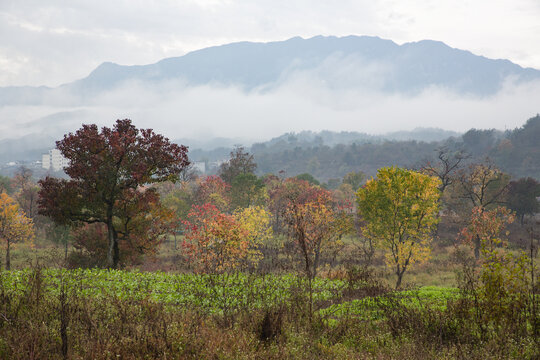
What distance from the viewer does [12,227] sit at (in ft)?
123

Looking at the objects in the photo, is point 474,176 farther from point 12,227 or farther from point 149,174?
point 12,227

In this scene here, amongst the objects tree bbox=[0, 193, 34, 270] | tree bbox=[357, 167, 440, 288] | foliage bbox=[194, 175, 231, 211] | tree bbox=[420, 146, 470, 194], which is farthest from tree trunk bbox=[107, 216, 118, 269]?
tree bbox=[420, 146, 470, 194]

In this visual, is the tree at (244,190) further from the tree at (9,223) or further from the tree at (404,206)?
the tree at (404,206)

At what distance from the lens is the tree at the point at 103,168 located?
20.5 m

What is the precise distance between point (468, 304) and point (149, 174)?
1841 cm

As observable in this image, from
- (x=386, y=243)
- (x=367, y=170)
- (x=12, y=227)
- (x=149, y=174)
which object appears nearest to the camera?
(x=149, y=174)

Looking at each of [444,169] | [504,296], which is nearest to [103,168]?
[504,296]

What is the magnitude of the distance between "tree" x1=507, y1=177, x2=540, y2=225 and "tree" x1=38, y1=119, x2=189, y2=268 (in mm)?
61179

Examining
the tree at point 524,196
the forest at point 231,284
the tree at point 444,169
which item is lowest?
the tree at point 524,196

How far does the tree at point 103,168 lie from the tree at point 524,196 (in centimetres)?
6118

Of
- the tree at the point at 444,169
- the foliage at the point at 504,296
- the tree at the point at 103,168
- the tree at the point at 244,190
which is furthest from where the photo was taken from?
the tree at the point at 244,190

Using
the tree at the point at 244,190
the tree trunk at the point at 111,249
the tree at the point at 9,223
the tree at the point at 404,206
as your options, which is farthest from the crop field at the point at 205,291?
the tree at the point at 244,190

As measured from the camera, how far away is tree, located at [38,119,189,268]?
20.5m

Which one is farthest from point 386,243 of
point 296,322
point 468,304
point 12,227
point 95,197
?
point 12,227
